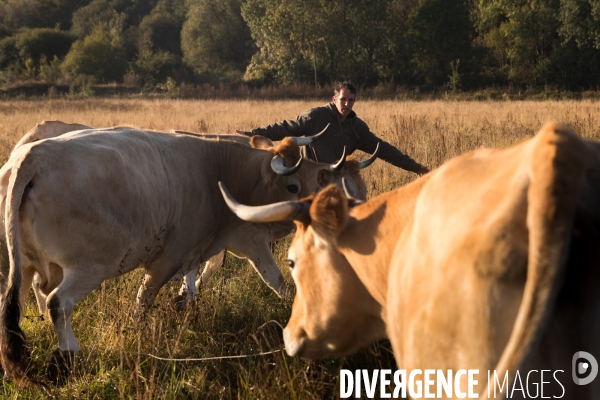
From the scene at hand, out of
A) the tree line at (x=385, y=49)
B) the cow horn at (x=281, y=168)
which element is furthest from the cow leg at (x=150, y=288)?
the tree line at (x=385, y=49)

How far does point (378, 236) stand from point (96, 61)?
59.9 meters

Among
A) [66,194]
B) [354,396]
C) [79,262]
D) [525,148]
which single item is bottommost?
[354,396]

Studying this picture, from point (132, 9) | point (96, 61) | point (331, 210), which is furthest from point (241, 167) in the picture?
point (132, 9)

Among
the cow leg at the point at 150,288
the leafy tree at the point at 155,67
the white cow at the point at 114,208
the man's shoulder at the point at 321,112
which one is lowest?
the cow leg at the point at 150,288

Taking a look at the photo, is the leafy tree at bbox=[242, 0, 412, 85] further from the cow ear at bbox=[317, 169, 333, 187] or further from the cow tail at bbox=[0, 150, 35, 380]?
the cow tail at bbox=[0, 150, 35, 380]

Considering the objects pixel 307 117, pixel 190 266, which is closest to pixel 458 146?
pixel 307 117

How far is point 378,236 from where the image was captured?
11.0 feet

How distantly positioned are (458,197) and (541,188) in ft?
1.45

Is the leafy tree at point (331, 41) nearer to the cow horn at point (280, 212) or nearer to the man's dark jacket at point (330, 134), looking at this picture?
the man's dark jacket at point (330, 134)

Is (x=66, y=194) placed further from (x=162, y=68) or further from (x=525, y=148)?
(x=162, y=68)

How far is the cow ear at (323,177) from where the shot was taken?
6906 mm

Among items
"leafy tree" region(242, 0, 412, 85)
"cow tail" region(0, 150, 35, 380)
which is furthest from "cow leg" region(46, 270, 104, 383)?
"leafy tree" region(242, 0, 412, 85)

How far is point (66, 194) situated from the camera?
16.5ft

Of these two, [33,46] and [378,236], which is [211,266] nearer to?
[378,236]
